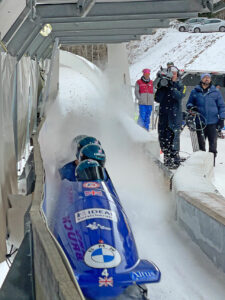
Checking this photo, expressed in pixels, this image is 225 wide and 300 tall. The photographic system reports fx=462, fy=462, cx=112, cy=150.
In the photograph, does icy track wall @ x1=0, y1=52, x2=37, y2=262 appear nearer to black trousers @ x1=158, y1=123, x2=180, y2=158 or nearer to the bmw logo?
the bmw logo

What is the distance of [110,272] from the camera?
2.52 meters

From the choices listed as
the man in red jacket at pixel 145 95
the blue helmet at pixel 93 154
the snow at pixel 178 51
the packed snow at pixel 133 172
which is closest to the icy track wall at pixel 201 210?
the packed snow at pixel 133 172

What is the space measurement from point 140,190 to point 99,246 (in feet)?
8.27

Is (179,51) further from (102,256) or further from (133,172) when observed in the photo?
(102,256)

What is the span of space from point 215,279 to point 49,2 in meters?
3.33

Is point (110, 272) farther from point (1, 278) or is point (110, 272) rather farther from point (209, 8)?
point (209, 8)

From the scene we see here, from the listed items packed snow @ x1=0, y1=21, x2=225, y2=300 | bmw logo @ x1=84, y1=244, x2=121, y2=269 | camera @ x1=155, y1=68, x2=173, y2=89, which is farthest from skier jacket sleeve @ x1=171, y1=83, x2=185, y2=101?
bmw logo @ x1=84, y1=244, x2=121, y2=269

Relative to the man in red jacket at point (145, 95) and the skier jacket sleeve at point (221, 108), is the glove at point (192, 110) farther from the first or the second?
the man in red jacket at point (145, 95)

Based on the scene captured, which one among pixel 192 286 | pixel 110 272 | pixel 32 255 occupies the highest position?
pixel 32 255

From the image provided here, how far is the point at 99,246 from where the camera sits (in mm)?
2629

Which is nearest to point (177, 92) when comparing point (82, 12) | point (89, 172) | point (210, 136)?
point (210, 136)

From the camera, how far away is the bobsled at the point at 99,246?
250 centimetres

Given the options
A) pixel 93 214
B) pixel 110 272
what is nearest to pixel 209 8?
pixel 93 214

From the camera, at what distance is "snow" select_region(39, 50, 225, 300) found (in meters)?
3.03
